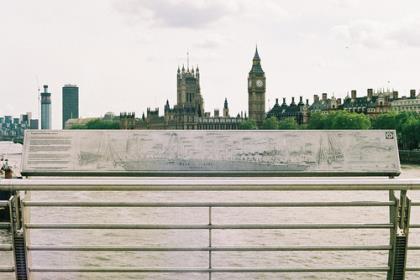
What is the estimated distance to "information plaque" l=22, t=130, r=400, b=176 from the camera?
3922 millimetres

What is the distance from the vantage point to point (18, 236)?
3080 mm

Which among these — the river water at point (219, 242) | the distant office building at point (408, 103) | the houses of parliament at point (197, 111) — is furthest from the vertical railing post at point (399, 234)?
the houses of parliament at point (197, 111)

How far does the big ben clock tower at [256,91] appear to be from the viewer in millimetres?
147000

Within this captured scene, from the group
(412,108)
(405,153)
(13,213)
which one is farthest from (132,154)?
(412,108)

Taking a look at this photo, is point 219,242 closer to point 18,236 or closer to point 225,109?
point 18,236

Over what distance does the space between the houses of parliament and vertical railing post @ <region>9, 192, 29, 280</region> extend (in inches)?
5429

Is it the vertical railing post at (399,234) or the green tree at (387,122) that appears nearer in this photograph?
the vertical railing post at (399,234)

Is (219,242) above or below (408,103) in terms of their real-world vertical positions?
below

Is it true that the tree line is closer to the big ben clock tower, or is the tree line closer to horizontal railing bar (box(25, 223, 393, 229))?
the big ben clock tower

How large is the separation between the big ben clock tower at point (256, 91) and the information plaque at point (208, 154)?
458ft

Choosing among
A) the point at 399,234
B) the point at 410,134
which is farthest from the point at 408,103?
the point at 399,234

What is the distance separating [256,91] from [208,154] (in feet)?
477

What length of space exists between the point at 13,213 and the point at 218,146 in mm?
1348

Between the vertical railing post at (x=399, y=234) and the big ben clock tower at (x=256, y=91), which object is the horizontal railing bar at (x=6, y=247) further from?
the big ben clock tower at (x=256, y=91)
